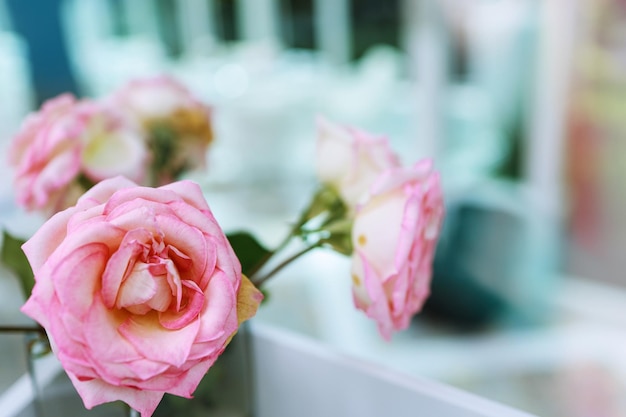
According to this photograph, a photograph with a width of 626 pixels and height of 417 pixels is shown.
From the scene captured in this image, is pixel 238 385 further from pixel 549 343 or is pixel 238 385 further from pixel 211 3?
pixel 211 3

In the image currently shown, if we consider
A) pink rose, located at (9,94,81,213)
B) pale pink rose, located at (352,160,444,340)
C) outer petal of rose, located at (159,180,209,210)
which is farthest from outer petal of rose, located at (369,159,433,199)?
pink rose, located at (9,94,81,213)

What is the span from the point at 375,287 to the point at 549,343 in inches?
46.3

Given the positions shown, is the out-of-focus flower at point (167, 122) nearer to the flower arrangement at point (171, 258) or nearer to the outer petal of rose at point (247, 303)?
the flower arrangement at point (171, 258)

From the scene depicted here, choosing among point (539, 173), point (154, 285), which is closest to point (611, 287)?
point (539, 173)

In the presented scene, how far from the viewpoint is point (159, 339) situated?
28 cm

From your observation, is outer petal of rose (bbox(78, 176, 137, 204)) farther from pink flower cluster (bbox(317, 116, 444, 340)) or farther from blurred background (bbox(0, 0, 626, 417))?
blurred background (bbox(0, 0, 626, 417))

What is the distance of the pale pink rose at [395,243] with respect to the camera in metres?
0.34

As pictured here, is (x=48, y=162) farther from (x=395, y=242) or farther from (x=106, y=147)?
(x=395, y=242)

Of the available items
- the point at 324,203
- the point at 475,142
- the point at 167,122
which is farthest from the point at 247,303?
the point at 475,142

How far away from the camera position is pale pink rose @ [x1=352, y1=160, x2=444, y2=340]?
338 mm

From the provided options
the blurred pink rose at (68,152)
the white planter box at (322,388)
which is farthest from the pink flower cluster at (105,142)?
the white planter box at (322,388)

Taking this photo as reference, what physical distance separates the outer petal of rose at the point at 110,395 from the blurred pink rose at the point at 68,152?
19 centimetres

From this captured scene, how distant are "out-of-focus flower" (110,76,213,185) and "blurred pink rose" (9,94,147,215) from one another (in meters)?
0.04

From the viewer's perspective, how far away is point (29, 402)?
392mm
